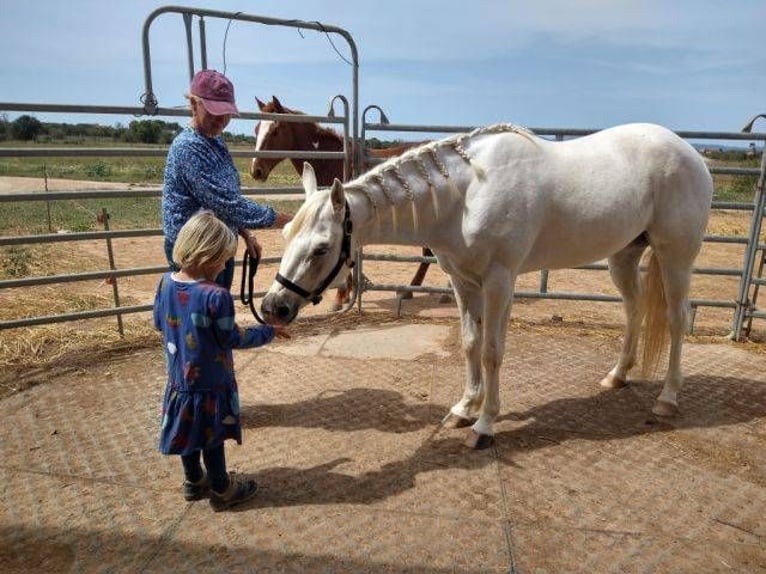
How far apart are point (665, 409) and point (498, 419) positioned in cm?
105

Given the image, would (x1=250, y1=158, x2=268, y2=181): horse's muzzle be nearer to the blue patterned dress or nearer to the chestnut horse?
the chestnut horse

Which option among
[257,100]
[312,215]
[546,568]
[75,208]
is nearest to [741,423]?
[546,568]

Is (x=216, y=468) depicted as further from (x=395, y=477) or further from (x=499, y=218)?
(x=499, y=218)

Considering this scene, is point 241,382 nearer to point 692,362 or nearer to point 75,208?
point 692,362

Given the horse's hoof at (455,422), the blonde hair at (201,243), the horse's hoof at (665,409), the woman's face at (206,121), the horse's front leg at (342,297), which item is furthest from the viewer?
the horse's front leg at (342,297)

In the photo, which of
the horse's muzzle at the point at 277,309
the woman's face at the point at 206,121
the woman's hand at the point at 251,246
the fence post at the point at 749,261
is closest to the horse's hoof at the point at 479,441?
the horse's muzzle at the point at 277,309

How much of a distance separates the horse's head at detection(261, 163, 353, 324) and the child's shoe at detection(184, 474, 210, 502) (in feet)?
2.54

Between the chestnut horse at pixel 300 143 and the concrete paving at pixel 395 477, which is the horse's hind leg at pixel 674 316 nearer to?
the concrete paving at pixel 395 477

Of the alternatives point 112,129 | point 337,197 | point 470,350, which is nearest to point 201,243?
point 337,197

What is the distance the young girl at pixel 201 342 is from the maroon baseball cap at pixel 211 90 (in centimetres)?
59

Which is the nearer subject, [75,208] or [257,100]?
[257,100]

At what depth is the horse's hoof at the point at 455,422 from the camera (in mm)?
3090

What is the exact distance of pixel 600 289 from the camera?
670 centimetres

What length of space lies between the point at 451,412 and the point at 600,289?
14.2ft
